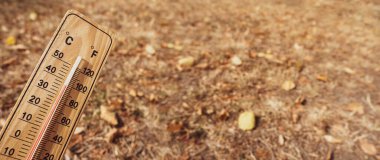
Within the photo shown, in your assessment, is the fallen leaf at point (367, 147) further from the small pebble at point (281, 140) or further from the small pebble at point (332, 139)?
the small pebble at point (281, 140)

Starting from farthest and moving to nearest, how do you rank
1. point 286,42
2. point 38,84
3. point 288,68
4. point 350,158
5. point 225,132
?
point 286,42, point 288,68, point 225,132, point 350,158, point 38,84

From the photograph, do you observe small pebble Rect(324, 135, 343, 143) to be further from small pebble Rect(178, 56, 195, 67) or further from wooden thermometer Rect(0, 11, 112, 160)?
wooden thermometer Rect(0, 11, 112, 160)

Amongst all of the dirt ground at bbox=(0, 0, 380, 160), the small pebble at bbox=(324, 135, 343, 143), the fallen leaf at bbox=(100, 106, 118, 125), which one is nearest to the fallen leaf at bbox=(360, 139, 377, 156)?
the dirt ground at bbox=(0, 0, 380, 160)

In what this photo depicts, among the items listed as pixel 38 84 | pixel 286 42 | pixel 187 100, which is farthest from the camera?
pixel 286 42

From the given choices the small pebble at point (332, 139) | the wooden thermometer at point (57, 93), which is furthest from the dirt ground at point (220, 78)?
the wooden thermometer at point (57, 93)

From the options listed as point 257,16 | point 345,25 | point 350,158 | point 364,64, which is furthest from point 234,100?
point 345,25

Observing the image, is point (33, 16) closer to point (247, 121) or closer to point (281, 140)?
point (247, 121)

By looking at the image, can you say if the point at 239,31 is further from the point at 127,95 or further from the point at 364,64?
the point at 127,95

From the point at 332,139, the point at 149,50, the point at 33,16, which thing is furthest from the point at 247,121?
the point at 33,16
